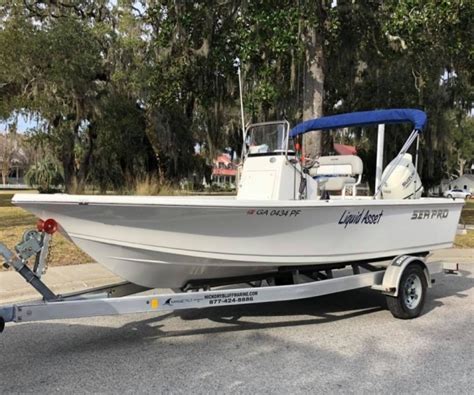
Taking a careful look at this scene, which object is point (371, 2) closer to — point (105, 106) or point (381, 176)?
point (381, 176)

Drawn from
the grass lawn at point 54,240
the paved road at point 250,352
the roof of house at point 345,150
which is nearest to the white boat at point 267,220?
the paved road at point 250,352

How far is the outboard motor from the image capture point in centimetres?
703

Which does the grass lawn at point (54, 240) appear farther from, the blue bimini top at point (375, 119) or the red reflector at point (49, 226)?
the blue bimini top at point (375, 119)

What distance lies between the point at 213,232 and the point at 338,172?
2.66 meters

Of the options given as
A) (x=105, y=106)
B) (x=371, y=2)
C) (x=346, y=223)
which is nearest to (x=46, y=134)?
(x=105, y=106)

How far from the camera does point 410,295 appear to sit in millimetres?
6688

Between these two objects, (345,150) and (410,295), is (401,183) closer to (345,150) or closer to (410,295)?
(410,295)

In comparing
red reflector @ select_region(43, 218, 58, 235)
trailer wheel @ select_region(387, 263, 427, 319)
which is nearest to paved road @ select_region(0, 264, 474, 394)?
trailer wheel @ select_region(387, 263, 427, 319)

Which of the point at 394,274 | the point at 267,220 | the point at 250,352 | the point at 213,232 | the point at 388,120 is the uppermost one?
the point at 388,120

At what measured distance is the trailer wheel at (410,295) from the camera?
6445 millimetres

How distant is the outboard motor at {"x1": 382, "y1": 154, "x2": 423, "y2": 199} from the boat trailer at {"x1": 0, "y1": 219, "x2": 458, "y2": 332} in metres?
0.85

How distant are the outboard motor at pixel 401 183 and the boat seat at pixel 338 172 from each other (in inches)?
15.1

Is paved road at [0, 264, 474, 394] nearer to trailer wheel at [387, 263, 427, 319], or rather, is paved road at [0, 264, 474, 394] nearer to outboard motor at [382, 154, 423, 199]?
trailer wheel at [387, 263, 427, 319]

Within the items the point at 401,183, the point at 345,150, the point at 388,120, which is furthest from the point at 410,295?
the point at 345,150
